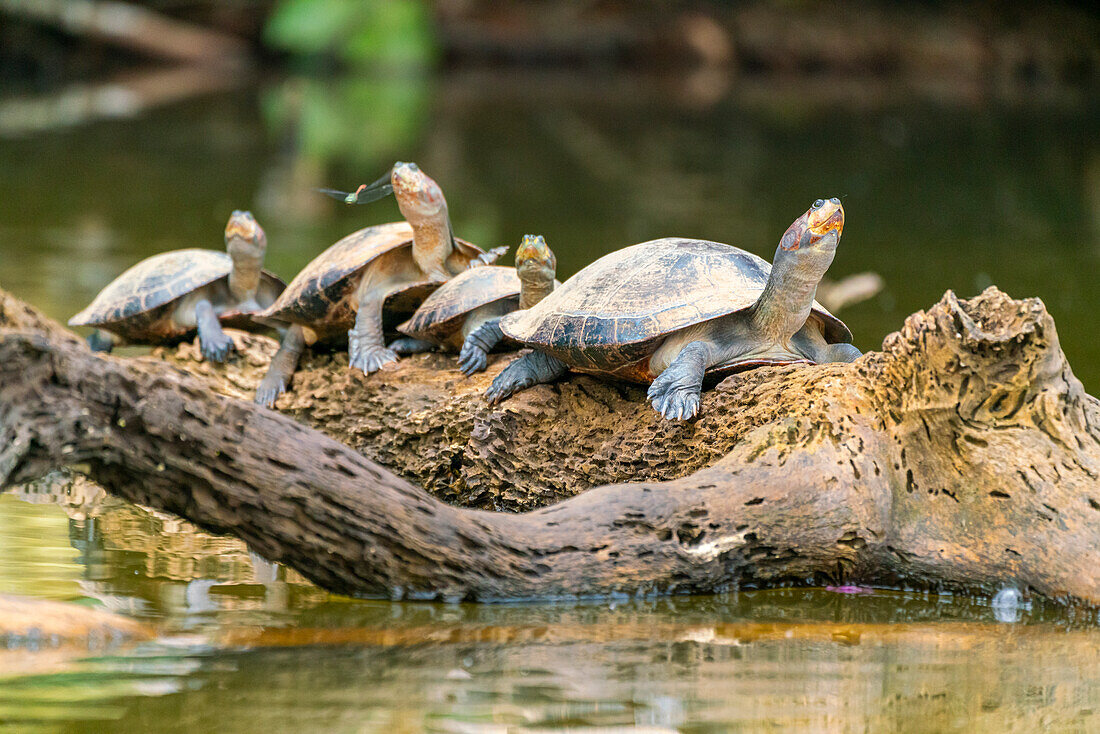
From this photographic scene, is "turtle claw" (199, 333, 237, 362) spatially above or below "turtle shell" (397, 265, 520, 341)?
below

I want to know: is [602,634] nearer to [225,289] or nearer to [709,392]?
[709,392]

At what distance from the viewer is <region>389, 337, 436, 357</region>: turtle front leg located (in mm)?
4875

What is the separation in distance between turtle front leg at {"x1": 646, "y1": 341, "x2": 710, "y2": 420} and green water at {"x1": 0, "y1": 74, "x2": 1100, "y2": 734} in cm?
65

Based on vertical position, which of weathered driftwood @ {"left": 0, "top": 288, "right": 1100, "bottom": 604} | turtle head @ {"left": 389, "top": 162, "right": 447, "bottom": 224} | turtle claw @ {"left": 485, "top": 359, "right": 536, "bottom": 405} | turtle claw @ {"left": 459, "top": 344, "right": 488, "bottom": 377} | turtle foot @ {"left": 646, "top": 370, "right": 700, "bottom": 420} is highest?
turtle head @ {"left": 389, "top": 162, "right": 447, "bottom": 224}

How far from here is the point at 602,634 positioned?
9.69 feet

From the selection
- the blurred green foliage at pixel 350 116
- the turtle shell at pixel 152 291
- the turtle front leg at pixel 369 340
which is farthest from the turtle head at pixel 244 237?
the blurred green foliage at pixel 350 116

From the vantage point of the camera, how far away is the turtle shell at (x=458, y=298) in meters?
4.50

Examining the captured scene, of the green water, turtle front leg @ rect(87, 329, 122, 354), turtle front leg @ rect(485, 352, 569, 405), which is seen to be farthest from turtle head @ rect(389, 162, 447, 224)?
turtle front leg @ rect(87, 329, 122, 354)

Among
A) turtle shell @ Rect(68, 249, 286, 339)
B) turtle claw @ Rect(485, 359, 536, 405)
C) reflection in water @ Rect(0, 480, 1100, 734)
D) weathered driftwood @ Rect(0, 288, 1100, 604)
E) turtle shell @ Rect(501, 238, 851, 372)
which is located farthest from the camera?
turtle shell @ Rect(68, 249, 286, 339)

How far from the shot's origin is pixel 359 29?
31812mm

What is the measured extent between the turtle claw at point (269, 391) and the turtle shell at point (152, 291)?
660mm

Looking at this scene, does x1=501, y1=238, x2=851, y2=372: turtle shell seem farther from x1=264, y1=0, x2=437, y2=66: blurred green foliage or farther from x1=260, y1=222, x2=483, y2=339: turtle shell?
x1=264, y1=0, x2=437, y2=66: blurred green foliage

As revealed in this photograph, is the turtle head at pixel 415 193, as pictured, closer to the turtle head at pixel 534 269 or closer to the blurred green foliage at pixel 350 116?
the turtle head at pixel 534 269

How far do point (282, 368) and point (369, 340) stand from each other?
0.45 meters
